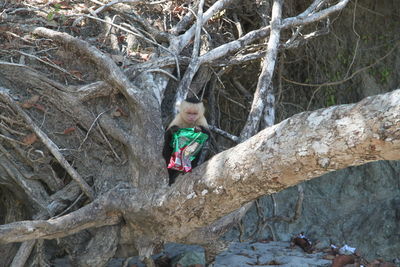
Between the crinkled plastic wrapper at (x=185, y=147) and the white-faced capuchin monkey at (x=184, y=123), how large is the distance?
48 millimetres

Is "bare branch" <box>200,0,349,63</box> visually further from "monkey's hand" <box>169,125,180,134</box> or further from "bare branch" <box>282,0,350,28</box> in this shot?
"monkey's hand" <box>169,125,180,134</box>

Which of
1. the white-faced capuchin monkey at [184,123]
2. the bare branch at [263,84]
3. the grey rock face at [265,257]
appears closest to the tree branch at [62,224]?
the white-faced capuchin monkey at [184,123]

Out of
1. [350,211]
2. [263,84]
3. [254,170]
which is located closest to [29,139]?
[263,84]

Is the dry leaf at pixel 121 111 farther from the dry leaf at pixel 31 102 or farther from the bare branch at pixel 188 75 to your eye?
the dry leaf at pixel 31 102

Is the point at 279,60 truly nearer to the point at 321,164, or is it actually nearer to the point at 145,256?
the point at 145,256

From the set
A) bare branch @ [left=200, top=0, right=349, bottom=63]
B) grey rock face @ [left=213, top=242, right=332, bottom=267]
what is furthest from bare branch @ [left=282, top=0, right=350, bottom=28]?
grey rock face @ [left=213, top=242, right=332, bottom=267]

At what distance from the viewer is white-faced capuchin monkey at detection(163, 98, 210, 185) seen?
382cm

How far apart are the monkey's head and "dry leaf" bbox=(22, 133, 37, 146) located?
1221mm

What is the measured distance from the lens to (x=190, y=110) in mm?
3875

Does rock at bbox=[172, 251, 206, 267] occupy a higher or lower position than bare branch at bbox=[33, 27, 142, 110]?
lower

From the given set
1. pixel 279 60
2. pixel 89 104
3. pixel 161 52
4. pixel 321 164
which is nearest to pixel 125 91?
pixel 89 104

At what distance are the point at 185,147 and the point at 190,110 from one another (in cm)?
31

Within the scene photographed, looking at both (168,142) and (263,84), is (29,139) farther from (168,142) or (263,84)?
(263,84)

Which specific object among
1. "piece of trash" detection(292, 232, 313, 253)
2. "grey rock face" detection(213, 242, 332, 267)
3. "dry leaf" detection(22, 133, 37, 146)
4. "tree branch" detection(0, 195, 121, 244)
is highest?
"dry leaf" detection(22, 133, 37, 146)
